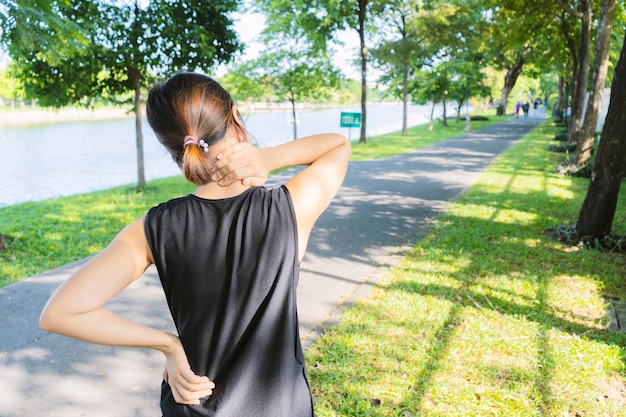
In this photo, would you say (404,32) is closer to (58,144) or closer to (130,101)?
(130,101)

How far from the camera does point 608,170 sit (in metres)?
5.93

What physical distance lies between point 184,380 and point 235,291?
280mm

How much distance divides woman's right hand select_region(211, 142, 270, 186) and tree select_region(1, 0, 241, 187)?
8.10m

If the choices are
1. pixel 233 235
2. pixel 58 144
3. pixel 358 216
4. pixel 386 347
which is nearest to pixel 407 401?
pixel 386 347

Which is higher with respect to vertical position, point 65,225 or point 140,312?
point 65,225

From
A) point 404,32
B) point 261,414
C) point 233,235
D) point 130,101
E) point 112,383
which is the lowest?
point 112,383

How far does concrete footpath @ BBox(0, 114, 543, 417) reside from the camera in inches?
126

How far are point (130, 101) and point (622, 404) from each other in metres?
10.3

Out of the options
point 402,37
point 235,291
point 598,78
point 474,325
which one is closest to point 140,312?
point 474,325

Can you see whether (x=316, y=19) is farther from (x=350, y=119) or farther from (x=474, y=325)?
(x=474, y=325)

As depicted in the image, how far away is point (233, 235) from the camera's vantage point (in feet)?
4.06

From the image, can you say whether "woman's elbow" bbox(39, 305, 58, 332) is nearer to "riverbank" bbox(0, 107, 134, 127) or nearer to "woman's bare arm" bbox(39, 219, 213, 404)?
"woman's bare arm" bbox(39, 219, 213, 404)

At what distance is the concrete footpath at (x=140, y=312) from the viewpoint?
320 centimetres

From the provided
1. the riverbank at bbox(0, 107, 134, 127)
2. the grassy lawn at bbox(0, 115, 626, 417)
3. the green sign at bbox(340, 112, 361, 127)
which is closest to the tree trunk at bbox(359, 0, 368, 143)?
the green sign at bbox(340, 112, 361, 127)
